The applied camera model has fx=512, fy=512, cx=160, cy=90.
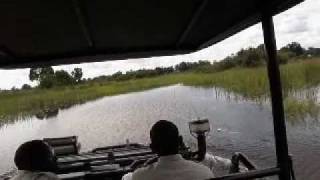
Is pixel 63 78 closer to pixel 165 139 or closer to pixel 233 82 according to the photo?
pixel 233 82

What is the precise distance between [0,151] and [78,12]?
677 inches

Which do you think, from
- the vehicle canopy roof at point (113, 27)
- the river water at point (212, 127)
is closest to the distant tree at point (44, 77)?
the river water at point (212, 127)

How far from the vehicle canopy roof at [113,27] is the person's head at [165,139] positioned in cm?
72

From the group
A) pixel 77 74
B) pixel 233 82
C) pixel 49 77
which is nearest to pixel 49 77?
pixel 49 77

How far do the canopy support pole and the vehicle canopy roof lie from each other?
0.09 meters

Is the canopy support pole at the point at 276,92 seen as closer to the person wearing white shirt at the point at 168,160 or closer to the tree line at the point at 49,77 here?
the person wearing white shirt at the point at 168,160

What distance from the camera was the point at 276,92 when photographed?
2.93 meters

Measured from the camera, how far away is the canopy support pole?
9.43ft

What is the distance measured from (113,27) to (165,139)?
1297mm

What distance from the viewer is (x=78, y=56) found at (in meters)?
4.41

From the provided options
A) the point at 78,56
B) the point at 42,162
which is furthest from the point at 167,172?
the point at 78,56

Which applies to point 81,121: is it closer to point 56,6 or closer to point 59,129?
point 59,129

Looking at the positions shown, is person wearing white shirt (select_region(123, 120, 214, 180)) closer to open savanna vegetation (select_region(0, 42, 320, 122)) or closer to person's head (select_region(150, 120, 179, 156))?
person's head (select_region(150, 120, 179, 156))

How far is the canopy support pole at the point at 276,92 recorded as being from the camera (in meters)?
2.87
